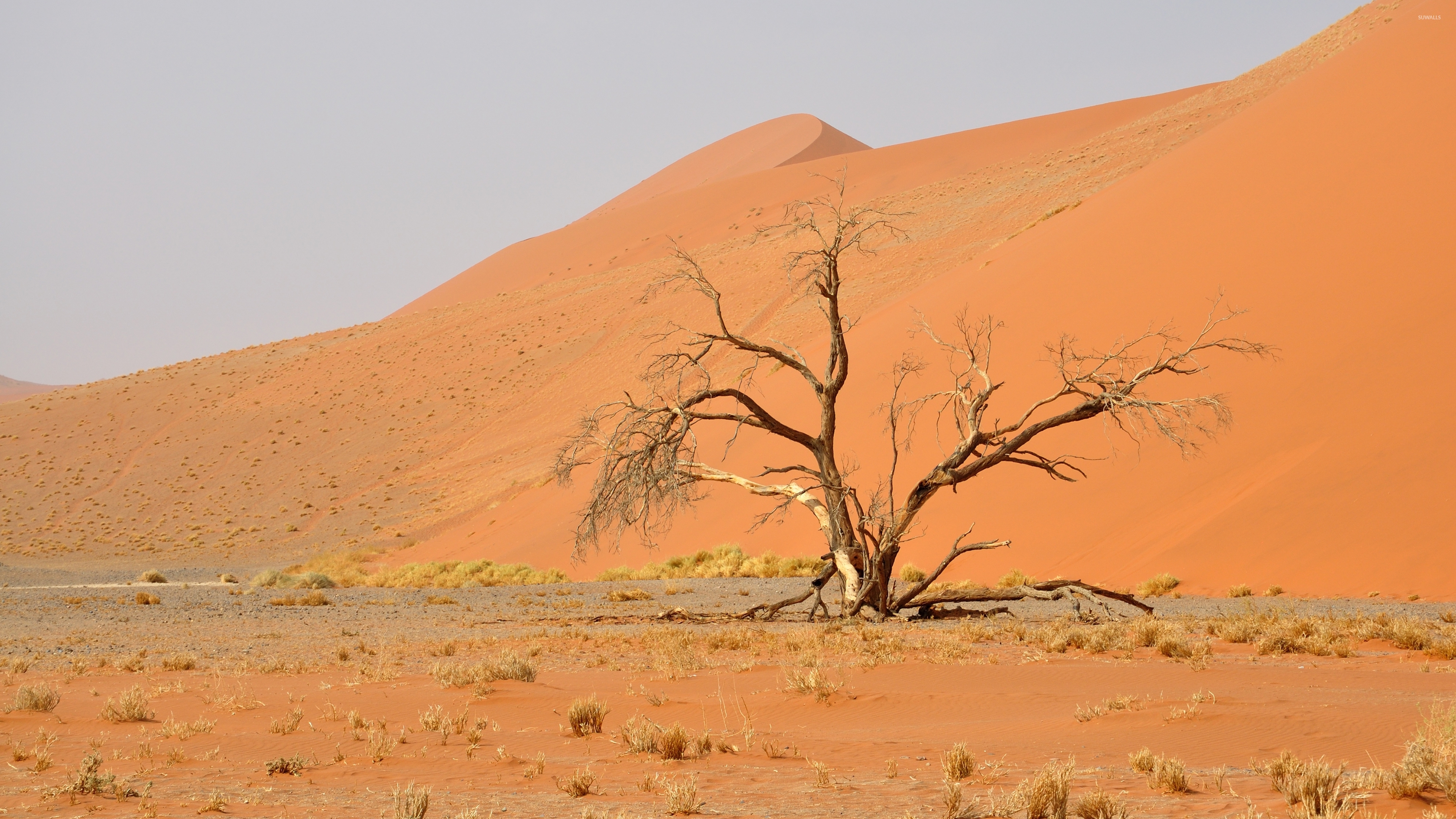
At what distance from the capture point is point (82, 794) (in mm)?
5184

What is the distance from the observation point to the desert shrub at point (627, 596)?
61.6 feet

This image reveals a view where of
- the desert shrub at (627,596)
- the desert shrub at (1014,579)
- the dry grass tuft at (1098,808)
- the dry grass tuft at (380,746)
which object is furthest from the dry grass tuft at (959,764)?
the desert shrub at (627,596)

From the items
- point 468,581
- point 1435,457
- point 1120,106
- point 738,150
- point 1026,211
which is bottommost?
point 468,581

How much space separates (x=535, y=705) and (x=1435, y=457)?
13988 millimetres

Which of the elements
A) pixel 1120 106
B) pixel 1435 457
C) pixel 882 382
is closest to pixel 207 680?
pixel 1435 457

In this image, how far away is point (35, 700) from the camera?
7.66m

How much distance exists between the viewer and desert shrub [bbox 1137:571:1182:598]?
15.7m

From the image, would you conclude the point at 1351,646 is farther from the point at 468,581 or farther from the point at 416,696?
the point at 468,581

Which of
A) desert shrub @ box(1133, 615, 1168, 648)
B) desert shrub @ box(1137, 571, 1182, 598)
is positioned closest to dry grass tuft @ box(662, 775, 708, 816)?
desert shrub @ box(1133, 615, 1168, 648)

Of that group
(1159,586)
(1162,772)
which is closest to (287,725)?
(1162,772)

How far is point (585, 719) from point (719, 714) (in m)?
1.04

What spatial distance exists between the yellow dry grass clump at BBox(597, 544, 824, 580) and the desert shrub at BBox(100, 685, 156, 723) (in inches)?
630

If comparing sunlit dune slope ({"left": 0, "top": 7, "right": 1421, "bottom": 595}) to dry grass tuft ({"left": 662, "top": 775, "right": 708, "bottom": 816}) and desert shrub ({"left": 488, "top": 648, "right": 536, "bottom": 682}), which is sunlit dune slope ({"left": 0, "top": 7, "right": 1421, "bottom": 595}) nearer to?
desert shrub ({"left": 488, "top": 648, "right": 536, "bottom": 682})

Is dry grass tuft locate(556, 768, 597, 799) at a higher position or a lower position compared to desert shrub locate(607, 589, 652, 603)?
higher
